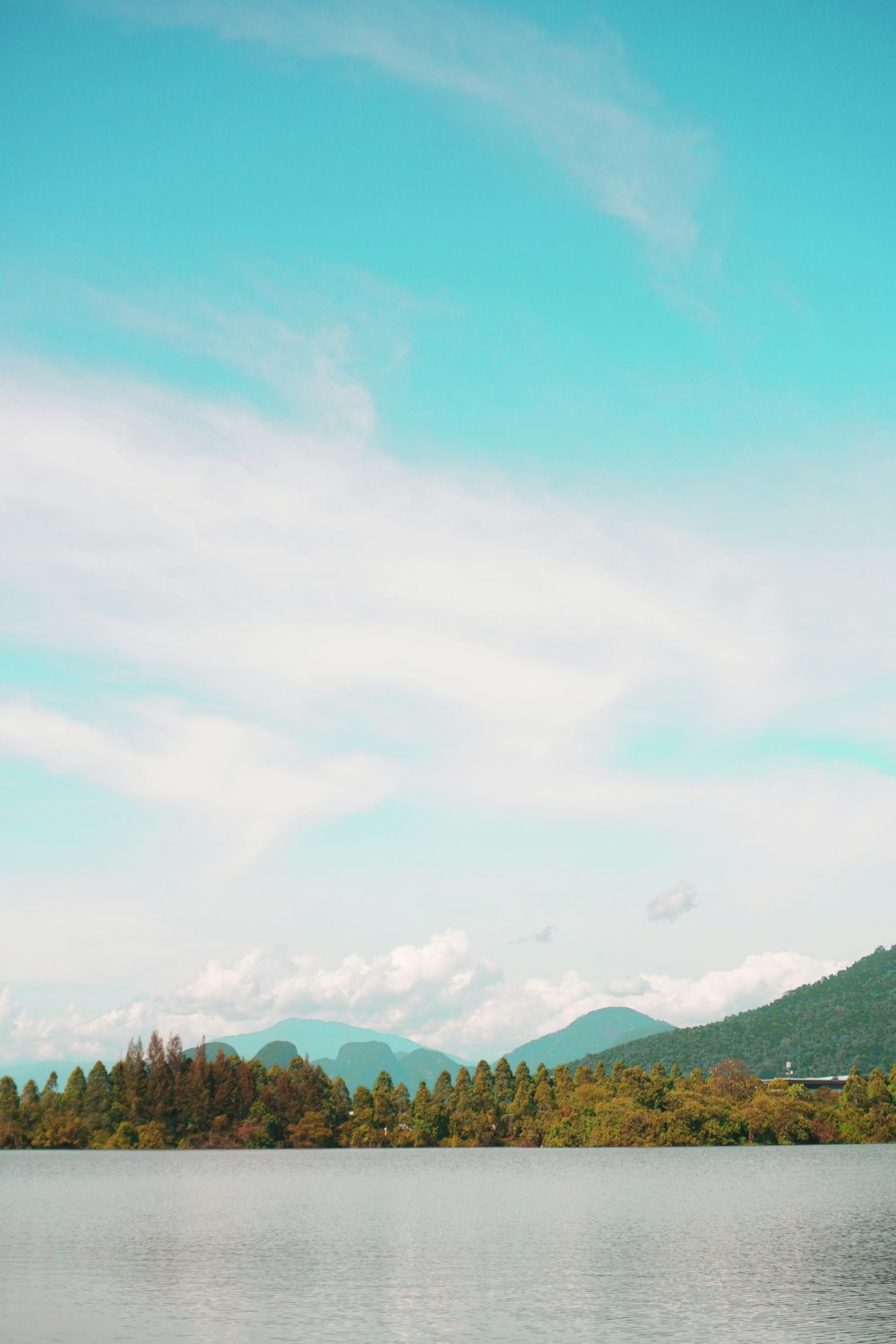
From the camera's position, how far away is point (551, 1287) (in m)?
37.3

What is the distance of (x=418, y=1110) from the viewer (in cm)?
16525

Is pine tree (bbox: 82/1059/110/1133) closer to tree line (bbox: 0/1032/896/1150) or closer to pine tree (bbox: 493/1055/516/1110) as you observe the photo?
tree line (bbox: 0/1032/896/1150)

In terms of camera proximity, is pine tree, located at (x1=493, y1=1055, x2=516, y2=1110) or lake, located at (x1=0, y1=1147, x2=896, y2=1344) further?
pine tree, located at (x1=493, y1=1055, x2=516, y2=1110)

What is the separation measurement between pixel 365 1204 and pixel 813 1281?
40295mm

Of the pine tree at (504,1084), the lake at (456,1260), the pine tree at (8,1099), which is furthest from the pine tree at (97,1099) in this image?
the lake at (456,1260)

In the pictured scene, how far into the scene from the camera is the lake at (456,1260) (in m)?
31.1

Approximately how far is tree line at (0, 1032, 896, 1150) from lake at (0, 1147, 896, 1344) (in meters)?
59.8

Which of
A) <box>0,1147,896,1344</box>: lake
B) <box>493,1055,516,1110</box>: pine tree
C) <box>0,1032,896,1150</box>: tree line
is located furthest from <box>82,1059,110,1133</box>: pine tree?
<box>0,1147,896,1344</box>: lake

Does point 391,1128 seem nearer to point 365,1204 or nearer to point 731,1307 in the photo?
point 365,1204

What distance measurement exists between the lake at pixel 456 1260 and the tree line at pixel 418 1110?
59.8 m

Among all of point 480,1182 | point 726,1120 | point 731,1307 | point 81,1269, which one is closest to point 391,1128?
point 726,1120

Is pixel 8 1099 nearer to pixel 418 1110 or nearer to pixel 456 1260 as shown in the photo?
pixel 418 1110

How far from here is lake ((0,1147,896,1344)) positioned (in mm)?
31125

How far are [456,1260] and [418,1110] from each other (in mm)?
127337
